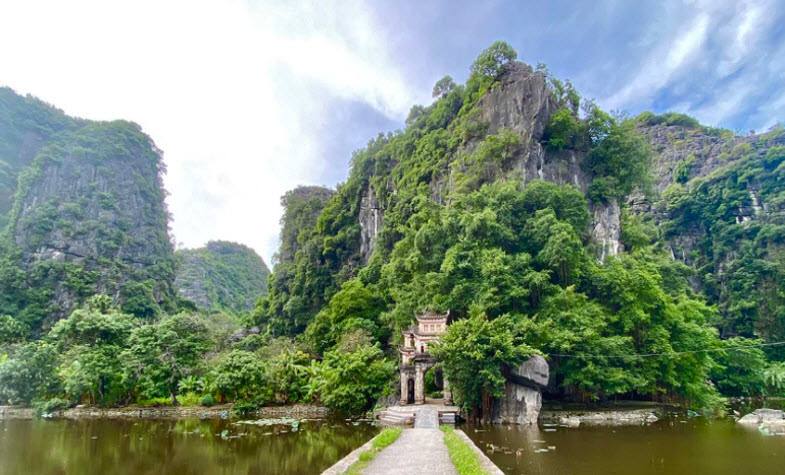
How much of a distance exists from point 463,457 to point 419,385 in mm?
11329

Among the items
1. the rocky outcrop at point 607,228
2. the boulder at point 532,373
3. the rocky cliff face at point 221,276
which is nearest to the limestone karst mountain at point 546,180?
the rocky outcrop at point 607,228

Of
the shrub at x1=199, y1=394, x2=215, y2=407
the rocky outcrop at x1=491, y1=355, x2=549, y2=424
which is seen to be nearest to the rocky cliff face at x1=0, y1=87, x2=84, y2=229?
the shrub at x1=199, y1=394, x2=215, y2=407

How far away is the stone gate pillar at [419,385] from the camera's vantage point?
66.5ft

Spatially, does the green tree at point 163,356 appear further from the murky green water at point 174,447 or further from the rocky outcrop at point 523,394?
the rocky outcrop at point 523,394

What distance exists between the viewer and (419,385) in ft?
66.7

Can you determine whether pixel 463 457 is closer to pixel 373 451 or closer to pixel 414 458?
pixel 414 458

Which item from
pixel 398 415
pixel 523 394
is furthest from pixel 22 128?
pixel 523 394

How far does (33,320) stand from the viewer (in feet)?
150

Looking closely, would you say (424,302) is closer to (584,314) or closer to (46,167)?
(584,314)

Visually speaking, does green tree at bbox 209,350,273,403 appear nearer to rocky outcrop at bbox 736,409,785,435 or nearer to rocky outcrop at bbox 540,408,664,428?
rocky outcrop at bbox 540,408,664,428

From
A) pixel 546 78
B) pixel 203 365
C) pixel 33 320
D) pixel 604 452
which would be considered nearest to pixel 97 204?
pixel 33 320

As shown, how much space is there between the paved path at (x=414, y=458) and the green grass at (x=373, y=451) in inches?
A: 4.5

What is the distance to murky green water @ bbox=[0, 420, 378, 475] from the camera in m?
11.0

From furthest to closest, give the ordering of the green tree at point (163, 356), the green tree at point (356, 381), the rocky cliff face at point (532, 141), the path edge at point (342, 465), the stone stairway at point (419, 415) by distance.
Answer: the rocky cliff face at point (532, 141)
the green tree at point (163, 356)
the green tree at point (356, 381)
the stone stairway at point (419, 415)
the path edge at point (342, 465)
